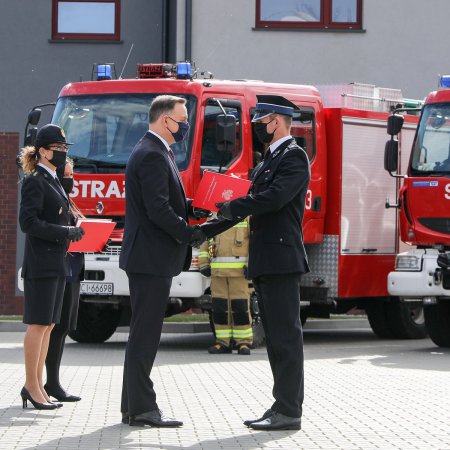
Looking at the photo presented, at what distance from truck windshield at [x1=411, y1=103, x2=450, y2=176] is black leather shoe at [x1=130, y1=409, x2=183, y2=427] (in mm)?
8101

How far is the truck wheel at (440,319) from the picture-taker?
16516 millimetres

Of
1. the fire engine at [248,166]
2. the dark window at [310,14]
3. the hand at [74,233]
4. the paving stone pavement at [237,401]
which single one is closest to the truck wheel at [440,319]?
the paving stone pavement at [237,401]

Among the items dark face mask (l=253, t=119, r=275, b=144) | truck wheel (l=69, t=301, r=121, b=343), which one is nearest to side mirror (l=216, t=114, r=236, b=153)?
truck wheel (l=69, t=301, r=121, b=343)

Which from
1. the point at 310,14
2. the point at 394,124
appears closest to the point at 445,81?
the point at 394,124

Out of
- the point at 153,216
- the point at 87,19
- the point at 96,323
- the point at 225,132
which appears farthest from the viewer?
the point at 87,19

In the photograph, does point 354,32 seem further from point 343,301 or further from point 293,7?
point 343,301

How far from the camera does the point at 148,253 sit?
8.90 meters

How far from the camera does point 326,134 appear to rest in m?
17.3

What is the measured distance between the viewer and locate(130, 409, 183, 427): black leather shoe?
8.92 m

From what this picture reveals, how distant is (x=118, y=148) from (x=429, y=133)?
145 inches

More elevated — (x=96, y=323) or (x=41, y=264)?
(x=41, y=264)

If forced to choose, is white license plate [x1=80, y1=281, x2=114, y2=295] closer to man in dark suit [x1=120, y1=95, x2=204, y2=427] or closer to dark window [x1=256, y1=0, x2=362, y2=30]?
man in dark suit [x1=120, y1=95, x2=204, y2=427]

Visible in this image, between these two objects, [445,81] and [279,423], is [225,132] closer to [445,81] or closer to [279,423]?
[445,81]

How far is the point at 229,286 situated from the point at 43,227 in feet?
19.8
